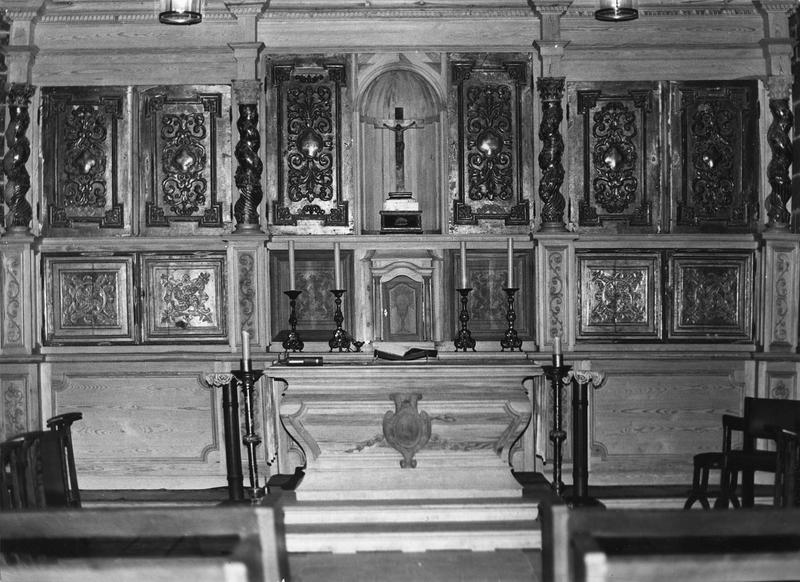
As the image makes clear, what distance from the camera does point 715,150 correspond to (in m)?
7.69

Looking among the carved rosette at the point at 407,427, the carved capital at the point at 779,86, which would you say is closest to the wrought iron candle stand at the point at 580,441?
the carved rosette at the point at 407,427

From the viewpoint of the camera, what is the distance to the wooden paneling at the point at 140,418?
761 cm

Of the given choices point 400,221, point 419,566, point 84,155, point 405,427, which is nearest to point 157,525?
point 419,566

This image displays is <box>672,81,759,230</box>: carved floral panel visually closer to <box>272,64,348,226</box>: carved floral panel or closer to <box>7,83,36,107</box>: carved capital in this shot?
<box>272,64,348,226</box>: carved floral panel

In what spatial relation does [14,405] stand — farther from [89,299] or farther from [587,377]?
[587,377]

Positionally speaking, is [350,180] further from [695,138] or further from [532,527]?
[532,527]

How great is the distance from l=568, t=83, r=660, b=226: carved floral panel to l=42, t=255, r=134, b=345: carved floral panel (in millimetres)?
3503

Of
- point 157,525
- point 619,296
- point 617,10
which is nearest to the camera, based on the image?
point 157,525

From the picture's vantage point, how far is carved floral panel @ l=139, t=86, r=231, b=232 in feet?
25.3

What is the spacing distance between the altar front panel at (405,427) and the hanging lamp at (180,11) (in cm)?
205

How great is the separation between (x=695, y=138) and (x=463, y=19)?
1966mm

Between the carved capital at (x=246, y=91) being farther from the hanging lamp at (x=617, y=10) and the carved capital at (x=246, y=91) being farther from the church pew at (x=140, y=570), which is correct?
the church pew at (x=140, y=570)

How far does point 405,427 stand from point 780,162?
3.63m

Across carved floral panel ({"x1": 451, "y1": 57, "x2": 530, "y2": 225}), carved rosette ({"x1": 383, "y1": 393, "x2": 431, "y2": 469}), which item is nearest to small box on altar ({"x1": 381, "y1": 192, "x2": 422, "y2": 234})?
carved floral panel ({"x1": 451, "y1": 57, "x2": 530, "y2": 225})
